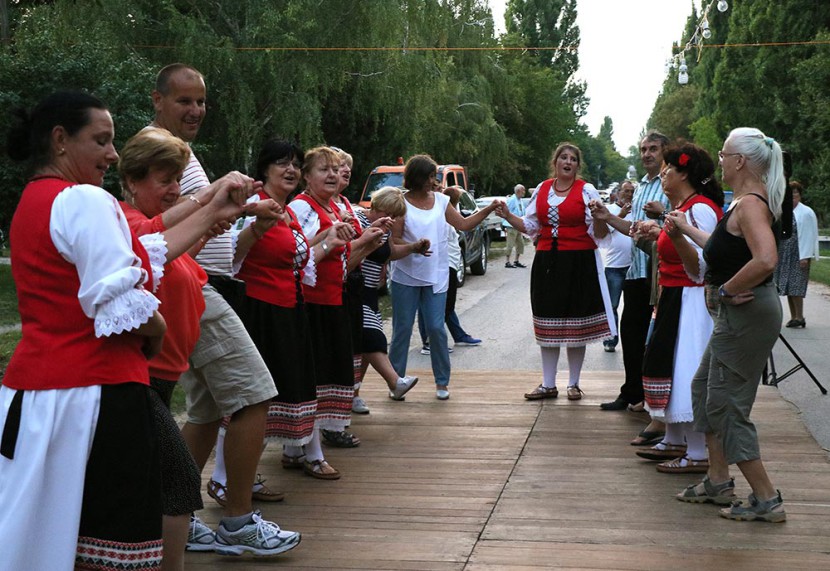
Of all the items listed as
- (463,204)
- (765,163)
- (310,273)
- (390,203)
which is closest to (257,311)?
(310,273)

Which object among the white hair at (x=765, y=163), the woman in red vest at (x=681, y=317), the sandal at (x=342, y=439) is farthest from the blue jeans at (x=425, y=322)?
the white hair at (x=765, y=163)

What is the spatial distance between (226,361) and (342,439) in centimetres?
247

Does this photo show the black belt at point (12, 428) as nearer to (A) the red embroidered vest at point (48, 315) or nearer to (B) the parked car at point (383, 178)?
(A) the red embroidered vest at point (48, 315)

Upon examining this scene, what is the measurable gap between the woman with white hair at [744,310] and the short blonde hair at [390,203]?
275 centimetres

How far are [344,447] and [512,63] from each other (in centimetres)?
5508

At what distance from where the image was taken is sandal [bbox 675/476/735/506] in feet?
18.9

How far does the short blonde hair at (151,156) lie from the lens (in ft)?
13.3

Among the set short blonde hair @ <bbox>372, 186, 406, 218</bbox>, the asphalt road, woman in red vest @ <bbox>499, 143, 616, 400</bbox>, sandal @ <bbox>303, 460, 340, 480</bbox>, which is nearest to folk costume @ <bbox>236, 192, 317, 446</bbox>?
sandal @ <bbox>303, 460, 340, 480</bbox>

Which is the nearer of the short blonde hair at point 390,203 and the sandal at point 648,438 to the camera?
the sandal at point 648,438

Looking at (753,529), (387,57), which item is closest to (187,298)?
(753,529)

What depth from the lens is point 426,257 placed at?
881 cm

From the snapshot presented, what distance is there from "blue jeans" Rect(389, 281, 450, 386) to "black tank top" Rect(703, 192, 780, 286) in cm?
348

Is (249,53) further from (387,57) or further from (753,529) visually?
(753,529)

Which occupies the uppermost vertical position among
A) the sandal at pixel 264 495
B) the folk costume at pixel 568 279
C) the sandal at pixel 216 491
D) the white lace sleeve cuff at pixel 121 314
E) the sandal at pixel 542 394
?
the white lace sleeve cuff at pixel 121 314
